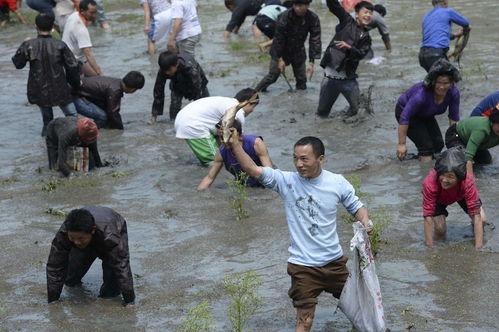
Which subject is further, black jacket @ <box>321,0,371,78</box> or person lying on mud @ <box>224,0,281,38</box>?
person lying on mud @ <box>224,0,281,38</box>

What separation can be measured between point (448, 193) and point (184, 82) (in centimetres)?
523

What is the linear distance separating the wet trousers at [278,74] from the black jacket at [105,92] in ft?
8.39

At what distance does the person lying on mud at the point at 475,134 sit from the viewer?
8.43 m

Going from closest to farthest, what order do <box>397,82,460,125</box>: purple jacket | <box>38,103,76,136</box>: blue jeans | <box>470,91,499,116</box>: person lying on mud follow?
<box>470,91,499,116</box>: person lying on mud
<box>397,82,460,125</box>: purple jacket
<box>38,103,76,136</box>: blue jeans

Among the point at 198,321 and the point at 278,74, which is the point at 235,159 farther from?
the point at 278,74

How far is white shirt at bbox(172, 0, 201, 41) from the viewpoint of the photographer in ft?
45.6

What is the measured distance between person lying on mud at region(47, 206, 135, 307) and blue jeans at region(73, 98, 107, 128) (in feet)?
17.4

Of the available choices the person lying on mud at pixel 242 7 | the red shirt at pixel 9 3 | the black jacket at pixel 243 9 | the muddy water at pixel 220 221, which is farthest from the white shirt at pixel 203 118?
the red shirt at pixel 9 3

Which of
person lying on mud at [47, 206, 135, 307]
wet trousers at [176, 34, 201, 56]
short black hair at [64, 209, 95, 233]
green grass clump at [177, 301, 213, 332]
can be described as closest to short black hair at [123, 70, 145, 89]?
wet trousers at [176, 34, 201, 56]

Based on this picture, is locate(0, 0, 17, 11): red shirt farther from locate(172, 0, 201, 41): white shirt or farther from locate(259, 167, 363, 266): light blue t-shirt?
locate(259, 167, 363, 266): light blue t-shirt

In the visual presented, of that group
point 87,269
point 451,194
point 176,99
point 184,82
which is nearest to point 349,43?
point 184,82

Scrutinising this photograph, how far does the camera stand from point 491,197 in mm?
8781

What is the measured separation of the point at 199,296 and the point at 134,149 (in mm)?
4781

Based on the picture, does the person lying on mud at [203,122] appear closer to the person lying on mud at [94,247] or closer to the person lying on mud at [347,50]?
the person lying on mud at [347,50]
